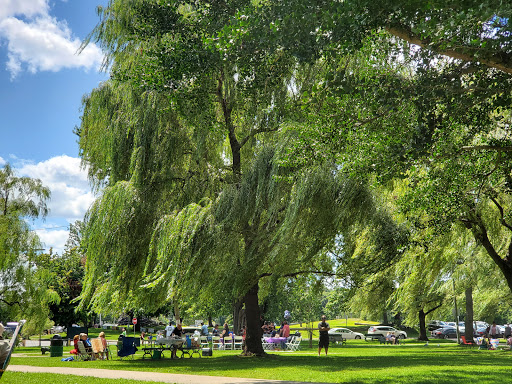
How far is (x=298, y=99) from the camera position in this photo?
18.1m

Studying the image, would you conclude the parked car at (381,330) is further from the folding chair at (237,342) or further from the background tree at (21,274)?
the background tree at (21,274)

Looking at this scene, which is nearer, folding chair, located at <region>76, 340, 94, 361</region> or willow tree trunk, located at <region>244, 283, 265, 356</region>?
willow tree trunk, located at <region>244, 283, 265, 356</region>

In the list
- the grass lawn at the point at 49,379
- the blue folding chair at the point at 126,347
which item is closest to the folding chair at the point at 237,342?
the blue folding chair at the point at 126,347

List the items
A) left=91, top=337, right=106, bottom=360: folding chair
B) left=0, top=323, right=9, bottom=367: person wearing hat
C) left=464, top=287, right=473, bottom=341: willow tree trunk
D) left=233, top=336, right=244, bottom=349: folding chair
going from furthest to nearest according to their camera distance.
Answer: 1. left=464, top=287, right=473, bottom=341: willow tree trunk
2. left=233, top=336, right=244, bottom=349: folding chair
3. left=91, top=337, right=106, bottom=360: folding chair
4. left=0, top=323, right=9, bottom=367: person wearing hat

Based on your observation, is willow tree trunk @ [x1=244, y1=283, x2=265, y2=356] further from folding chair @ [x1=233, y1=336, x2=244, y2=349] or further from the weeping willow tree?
folding chair @ [x1=233, y1=336, x2=244, y2=349]

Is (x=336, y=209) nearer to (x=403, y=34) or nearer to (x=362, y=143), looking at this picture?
(x=362, y=143)

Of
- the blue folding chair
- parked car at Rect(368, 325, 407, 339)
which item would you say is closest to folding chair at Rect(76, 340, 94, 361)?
the blue folding chair

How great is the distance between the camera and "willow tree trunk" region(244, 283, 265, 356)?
20594 mm

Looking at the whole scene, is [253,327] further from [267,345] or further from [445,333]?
[445,333]

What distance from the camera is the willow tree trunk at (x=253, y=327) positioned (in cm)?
2059

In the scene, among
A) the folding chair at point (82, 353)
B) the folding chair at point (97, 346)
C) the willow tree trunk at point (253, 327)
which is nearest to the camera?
the willow tree trunk at point (253, 327)

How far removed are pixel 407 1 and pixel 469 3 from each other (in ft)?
2.90

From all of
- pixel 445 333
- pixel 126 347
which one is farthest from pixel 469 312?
pixel 445 333

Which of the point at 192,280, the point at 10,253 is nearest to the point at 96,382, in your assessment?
the point at 192,280
